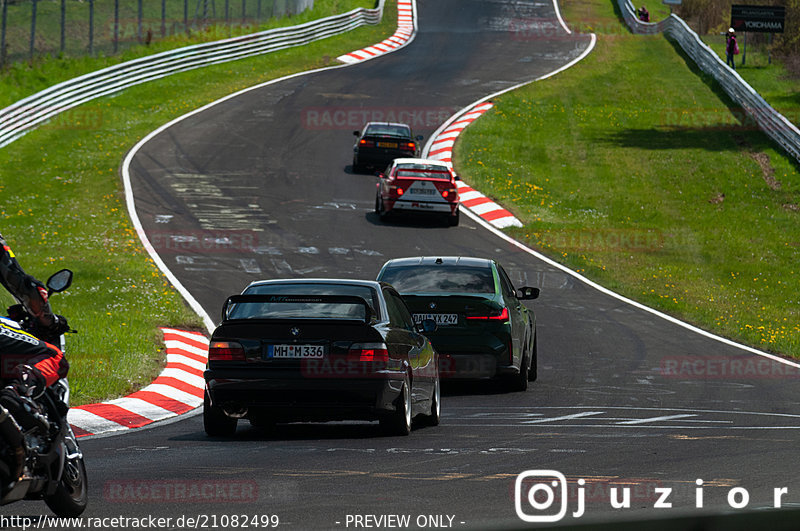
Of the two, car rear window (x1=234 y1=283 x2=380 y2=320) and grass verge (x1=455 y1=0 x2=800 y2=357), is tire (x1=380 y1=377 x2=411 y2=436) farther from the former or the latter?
grass verge (x1=455 y1=0 x2=800 y2=357)

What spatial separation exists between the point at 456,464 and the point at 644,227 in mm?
22284

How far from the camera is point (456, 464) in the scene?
9.16m

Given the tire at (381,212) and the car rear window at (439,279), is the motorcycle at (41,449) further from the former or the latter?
the tire at (381,212)

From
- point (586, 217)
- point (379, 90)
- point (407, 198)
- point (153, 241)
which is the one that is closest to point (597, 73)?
point (379, 90)

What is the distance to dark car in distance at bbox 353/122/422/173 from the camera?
34750 millimetres

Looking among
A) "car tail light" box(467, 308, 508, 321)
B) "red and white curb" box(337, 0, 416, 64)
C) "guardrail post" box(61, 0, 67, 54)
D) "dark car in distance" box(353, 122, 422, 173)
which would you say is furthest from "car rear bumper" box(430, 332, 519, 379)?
"red and white curb" box(337, 0, 416, 64)

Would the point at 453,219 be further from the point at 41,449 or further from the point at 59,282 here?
the point at 41,449

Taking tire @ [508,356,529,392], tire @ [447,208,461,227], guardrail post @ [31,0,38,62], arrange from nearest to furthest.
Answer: tire @ [508,356,529,392]
tire @ [447,208,461,227]
guardrail post @ [31,0,38,62]

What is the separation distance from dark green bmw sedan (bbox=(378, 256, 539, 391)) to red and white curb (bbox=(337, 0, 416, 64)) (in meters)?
38.3

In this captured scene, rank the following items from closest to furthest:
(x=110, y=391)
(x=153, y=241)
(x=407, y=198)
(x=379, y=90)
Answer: (x=110, y=391) < (x=153, y=241) < (x=407, y=198) < (x=379, y=90)

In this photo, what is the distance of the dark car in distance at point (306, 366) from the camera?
10469 millimetres

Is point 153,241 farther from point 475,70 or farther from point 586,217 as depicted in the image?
point 475,70

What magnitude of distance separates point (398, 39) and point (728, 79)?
16.1 metres

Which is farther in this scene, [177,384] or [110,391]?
[177,384]
